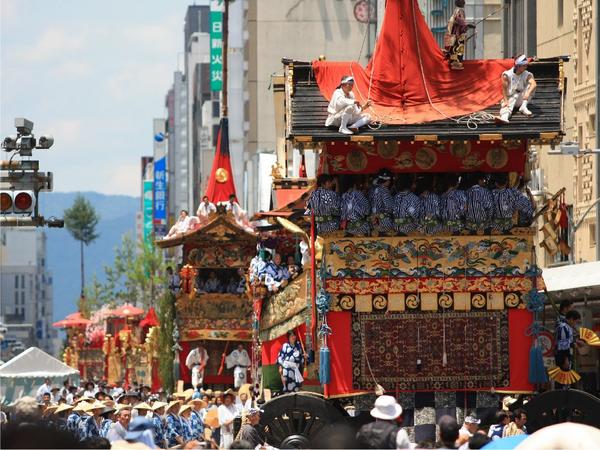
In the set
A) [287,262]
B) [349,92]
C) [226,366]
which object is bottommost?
[226,366]

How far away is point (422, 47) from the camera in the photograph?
26.5 metres

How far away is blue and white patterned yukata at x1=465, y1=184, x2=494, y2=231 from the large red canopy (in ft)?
3.65

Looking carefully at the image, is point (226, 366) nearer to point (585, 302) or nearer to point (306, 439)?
point (585, 302)

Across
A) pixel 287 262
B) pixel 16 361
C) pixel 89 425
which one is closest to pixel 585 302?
pixel 287 262

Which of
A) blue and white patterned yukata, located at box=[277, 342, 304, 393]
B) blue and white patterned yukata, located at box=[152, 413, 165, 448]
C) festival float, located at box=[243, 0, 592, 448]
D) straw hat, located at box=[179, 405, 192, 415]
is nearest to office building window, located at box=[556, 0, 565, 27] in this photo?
straw hat, located at box=[179, 405, 192, 415]

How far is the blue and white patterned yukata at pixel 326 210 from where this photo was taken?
83.5 ft

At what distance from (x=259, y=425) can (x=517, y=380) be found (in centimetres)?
363

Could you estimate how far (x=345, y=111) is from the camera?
24.9 metres

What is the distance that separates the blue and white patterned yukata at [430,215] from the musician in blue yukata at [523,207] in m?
1.08

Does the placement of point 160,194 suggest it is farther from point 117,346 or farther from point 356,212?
point 356,212

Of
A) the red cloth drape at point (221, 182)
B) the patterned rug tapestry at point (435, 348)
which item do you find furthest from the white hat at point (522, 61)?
the red cloth drape at point (221, 182)

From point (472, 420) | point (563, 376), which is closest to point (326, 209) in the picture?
point (472, 420)

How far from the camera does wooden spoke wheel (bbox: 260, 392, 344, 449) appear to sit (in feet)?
82.6

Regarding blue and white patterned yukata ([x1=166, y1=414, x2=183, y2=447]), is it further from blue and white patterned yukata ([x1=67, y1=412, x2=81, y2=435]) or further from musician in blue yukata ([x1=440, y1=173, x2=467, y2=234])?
musician in blue yukata ([x1=440, y1=173, x2=467, y2=234])
